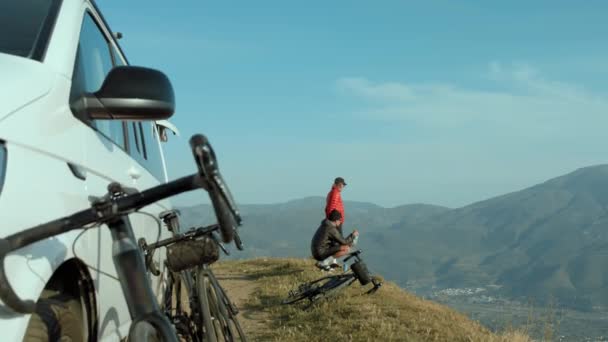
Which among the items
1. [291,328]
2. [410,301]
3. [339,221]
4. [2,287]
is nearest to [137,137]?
[2,287]

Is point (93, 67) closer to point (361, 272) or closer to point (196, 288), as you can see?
point (196, 288)

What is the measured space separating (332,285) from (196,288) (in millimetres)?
7239

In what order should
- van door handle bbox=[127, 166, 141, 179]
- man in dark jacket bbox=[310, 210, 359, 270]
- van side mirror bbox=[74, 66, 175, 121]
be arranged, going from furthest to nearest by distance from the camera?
man in dark jacket bbox=[310, 210, 359, 270] → van door handle bbox=[127, 166, 141, 179] → van side mirror bbox=[74, 66, 175, 121]

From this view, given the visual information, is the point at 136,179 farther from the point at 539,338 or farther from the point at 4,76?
the point at 539,338

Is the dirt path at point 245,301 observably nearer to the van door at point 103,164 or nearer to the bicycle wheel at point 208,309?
the bicycle wheel at point 208,309

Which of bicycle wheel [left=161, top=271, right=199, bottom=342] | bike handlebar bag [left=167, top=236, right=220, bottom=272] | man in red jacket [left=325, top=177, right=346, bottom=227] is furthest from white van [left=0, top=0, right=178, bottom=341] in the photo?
man in red jacket [left=325, top=177, right=346, bottom=227]

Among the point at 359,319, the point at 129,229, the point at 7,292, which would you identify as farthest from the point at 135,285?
the point at 359,319

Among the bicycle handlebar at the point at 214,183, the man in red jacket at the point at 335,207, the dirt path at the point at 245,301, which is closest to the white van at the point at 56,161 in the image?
the bicycle handlebar at the point at 214,183

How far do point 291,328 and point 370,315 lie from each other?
3.45 feet

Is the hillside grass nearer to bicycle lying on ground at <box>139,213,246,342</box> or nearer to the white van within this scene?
bicycle lying on ground at <box>139,213,246,342</box>

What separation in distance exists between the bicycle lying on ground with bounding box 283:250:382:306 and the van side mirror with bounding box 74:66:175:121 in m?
8.67

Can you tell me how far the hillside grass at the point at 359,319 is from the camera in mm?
8492

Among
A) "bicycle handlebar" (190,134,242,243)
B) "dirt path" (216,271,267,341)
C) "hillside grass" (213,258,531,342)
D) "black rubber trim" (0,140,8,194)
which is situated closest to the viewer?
"bicycle handlebar" (190,134,242,243)

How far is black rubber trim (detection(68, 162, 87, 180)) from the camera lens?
2581 millimetres
